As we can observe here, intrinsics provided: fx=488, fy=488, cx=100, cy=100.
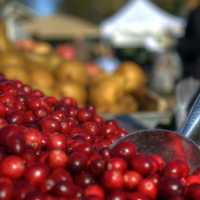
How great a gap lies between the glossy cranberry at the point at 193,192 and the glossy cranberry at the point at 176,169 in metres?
0.09

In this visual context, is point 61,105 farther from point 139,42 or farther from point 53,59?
point 139,42

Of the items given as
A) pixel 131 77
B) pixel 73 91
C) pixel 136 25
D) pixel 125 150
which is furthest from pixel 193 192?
pixel 136 25

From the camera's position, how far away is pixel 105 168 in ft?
5.90

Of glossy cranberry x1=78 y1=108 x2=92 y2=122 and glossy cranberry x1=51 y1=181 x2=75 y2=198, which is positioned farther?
glossy cranberry x1=78 y1=108 x2=92 y2=122

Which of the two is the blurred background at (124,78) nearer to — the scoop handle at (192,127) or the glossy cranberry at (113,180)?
the scoop handle at (192,127)

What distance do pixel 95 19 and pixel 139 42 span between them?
2208 cm

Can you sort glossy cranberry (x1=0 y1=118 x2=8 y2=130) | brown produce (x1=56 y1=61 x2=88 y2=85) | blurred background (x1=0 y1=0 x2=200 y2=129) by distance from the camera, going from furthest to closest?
brown produce (x1=56 y1=61 x2=88 y2=85)
blurred background (x1=0 y1=0 x2=200 y2=129)
glossy cranberry (x1=0 y1=118 x2=8 y2=130)

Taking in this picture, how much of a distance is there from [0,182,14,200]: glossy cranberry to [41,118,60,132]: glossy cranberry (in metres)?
0.52

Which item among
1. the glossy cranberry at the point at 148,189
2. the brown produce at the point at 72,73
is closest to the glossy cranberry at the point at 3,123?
the glossy cranberry at the point at 148,189

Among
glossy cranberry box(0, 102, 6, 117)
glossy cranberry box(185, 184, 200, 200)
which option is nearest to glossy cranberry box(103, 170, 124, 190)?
glossy cranberry box(185, 184, 200, 200)

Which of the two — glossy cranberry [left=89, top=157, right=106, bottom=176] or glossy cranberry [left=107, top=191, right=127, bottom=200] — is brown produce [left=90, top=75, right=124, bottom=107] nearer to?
glossy cranberry [left=89, top=157, right=106, bottom=176]

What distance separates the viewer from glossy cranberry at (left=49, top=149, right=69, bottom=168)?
1831 mm

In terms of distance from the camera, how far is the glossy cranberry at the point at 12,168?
5.65 ft

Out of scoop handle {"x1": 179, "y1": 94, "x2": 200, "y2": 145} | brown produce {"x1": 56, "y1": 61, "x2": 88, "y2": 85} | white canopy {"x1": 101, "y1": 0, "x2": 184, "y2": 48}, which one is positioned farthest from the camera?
white canopy {"x1": 101, "y1": 0, "x2": 184, "y2": 48}
